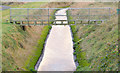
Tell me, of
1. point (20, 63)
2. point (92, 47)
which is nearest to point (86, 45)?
point (92, 47)

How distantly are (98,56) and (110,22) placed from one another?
24.9 ft

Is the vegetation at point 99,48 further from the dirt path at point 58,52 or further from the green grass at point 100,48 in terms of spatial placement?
the dirt path at point 58,52

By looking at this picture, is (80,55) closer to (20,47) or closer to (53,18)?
(20,47)

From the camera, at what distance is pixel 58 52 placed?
3288 cm

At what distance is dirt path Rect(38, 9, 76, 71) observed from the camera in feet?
92.6

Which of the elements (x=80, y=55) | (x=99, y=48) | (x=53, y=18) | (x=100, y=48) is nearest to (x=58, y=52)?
(x=80, y=55)

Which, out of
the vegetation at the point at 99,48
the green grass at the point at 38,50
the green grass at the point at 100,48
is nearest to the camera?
the green grass at the point at 100,48

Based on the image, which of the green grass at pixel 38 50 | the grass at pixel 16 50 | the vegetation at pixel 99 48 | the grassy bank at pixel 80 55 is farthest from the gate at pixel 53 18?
the grassy bank at pixel 80 55

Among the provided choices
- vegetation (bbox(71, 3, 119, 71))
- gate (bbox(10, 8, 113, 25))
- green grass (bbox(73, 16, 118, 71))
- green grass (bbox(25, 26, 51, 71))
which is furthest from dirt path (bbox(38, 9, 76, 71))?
gate (bbox(10, 8, 113, 25))

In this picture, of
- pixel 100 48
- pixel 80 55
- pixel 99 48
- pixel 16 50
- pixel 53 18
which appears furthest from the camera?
pixel 53 18

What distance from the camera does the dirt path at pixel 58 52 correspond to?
28211mm

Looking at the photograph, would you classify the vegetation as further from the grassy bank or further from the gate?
the gate

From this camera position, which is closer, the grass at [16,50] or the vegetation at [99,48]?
the vegetation at [99,48]

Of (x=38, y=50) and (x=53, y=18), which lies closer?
(x=38, y=50)
